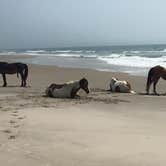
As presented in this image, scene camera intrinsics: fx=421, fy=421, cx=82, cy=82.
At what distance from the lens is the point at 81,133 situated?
7.66 m

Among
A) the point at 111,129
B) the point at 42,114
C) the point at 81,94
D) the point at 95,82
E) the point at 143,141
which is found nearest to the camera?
the point at 143,141

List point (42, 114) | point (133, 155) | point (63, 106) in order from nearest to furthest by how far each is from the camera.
Answer: point (133, 155) → point (42, 114) → point (63, 106)

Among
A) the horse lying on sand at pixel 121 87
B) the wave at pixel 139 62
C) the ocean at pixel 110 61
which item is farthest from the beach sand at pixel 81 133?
the wave at pixel 139 62

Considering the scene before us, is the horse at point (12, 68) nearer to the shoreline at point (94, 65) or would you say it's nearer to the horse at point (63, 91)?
the horse at point (63, 91)

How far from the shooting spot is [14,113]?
978 centimetres

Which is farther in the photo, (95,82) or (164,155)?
(95,82)

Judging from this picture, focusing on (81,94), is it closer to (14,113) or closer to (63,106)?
(63,106)

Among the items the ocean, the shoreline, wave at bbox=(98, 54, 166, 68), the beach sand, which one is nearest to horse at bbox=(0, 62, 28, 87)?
the beach sand

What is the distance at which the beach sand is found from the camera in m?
6.04

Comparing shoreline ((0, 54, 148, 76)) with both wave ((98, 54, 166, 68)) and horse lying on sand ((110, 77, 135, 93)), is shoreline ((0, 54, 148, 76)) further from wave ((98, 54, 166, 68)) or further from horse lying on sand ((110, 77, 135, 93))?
horse lying on sand ((110, 77, 135, 93))

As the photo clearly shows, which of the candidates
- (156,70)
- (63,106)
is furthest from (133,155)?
(156,70)

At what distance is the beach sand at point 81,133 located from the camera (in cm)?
604

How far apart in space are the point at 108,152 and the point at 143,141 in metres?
0.93

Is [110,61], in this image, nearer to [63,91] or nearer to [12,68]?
[12,68]
